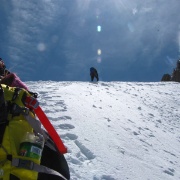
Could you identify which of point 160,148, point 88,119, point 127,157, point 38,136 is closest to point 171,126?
Result: point 160,148

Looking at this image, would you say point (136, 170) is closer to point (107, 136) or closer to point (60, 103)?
point (107, 136)

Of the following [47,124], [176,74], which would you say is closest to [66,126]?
[47,124]

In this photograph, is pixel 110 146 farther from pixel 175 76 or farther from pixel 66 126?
pixel 175 76

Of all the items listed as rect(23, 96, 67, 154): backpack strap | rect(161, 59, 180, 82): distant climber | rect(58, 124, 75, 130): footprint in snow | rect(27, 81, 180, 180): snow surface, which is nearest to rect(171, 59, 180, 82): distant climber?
rect(161, 59, 180, 82): distant climber

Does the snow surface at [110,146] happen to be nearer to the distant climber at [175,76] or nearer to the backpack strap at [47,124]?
the backpack strap at [47,124]

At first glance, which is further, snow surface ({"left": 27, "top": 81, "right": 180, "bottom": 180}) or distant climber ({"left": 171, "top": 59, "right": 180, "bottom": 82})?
distant climber ({"left": 171, "top": 59, "right": 180, "bottom": 82})

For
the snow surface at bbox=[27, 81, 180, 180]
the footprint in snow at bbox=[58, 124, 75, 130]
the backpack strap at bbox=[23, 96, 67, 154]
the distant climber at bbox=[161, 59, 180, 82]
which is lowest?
the snow surface at bbox=[27, 81, 180, 180]

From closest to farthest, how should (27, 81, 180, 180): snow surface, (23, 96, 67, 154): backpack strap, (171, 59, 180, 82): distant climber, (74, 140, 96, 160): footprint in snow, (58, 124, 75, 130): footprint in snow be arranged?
(23, 96, 67, 154): backpack strap → (27, 81, 180, 180): snow surface → (74, 140, 96, 160): footprint in snow → (58, 124, 75, 130): footprint in snow → (171, 59, 180, 82): distant climber

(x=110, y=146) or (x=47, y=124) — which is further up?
(x=47, y=124)

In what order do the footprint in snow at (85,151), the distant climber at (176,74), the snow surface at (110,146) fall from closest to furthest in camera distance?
the snow surface at (110,146), the footprint in snow at (85,151), the distant climber at (176,74)

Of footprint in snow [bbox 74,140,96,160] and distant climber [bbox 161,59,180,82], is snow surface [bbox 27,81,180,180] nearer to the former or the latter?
footprint in snow [bbox 74,140,96,160]

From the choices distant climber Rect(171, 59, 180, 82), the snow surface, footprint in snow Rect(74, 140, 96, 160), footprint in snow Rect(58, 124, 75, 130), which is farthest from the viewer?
distant climber Rect(171, 59, 180, 82)

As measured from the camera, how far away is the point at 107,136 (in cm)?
671

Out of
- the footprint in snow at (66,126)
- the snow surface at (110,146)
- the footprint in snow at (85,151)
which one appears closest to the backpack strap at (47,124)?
the snow surface at (110,146)
